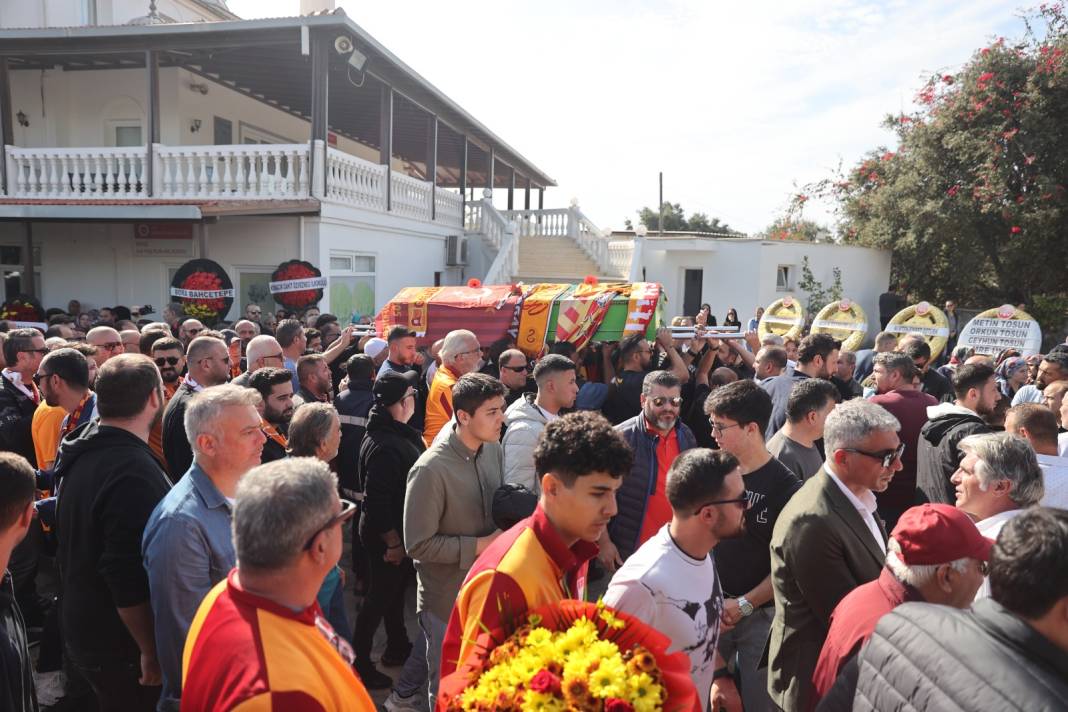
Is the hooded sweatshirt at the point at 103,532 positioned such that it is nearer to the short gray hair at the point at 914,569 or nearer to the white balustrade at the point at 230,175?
the short gray hair at the point at 914,569

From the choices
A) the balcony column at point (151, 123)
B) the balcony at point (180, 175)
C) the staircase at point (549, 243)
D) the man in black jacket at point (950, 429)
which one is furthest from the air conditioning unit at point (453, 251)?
the man in black jacket at point (950, 429)

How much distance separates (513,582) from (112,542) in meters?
1.74

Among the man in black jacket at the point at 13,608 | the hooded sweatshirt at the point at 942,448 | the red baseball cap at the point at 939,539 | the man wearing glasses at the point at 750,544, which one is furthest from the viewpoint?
the hooded sweatshirt at the point at 942,448

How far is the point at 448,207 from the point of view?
63.5ft

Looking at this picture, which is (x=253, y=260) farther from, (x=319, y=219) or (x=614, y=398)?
(x=614, y=398)

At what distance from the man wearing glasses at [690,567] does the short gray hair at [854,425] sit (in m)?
0.65

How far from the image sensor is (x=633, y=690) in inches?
61.0

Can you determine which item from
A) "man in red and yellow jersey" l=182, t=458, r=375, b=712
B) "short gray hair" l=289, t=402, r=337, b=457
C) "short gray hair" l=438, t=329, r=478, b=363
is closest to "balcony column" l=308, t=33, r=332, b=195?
"short gray hair" l=438, t=329, r=478, b=363

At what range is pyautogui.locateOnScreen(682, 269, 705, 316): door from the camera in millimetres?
20516

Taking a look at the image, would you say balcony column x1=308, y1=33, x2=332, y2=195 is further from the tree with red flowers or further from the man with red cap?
the tree with red flowers

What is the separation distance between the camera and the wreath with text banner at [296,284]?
1134 centimetres

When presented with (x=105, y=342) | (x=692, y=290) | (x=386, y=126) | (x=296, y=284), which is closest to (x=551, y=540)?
(x=105, y=342)

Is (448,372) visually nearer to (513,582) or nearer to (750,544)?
(750,544)

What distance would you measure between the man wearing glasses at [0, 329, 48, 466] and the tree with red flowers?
2007 cm
